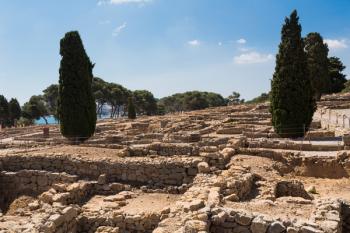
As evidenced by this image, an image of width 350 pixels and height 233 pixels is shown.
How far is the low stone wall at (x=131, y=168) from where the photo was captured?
46.1 ft

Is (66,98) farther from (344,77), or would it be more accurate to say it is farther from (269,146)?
(344,77)

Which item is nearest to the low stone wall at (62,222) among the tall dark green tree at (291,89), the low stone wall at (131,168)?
the low stone wall at (131,168)

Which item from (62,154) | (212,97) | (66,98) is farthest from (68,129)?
(212,97)

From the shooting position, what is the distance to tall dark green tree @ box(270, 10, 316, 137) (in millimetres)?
21984

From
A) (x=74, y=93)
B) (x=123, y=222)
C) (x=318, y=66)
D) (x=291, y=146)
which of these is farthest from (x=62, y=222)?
(x=318, y=66)

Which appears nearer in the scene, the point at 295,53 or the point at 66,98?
the point at 295,53

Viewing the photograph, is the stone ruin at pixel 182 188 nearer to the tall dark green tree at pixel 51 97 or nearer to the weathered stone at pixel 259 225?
the weathered stone at pixel 259 225

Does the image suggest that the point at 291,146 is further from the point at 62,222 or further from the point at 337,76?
the point at 337,76

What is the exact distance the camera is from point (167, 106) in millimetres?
103875

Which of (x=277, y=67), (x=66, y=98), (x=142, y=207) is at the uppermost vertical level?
(x=277, y=67)

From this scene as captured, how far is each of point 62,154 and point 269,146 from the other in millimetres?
10133

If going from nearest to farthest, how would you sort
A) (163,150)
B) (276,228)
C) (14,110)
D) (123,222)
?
(276,228), (123,222), (163,150), (14,110)

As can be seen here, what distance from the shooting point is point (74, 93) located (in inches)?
970

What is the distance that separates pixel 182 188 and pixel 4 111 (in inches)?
2332
